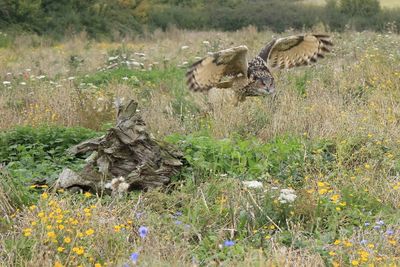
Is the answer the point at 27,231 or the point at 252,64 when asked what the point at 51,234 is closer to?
the point at 27,231

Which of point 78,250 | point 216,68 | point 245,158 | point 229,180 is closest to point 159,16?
point 216,68

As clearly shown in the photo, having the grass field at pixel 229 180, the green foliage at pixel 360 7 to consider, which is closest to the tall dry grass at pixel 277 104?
the grass field at pixel 229 180

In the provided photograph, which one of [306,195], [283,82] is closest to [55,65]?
[283,82]

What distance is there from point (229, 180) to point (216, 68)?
2.23m

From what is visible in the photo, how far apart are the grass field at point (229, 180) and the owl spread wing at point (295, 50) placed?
0.45 meters

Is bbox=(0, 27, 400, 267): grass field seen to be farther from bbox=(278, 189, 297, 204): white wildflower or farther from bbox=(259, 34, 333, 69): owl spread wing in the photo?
bbox=(259, 34, 333, 69): owl spread wing

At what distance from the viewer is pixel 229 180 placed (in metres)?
4.93

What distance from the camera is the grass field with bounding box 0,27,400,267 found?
3629 millimetres

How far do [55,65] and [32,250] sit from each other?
11433 millimetres

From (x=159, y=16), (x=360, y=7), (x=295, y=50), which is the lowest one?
(x=159, y=16)

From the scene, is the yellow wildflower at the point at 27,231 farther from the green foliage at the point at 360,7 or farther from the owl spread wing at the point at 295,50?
the green foliage at the point at 360,7

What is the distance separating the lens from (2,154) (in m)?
5.79

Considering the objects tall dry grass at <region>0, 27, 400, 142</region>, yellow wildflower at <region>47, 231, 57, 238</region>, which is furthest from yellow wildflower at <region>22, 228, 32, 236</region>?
tall dry grass at <region>0, 27, 400, 142</region>

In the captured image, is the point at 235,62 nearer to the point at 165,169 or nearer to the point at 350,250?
the point at 165,169
